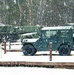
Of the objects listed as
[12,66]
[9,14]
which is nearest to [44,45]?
[12,66]

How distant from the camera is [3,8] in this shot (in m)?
60.4

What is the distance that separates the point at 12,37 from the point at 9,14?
76.0ft

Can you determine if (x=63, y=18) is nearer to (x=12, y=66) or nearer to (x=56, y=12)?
(x=56, y=12)

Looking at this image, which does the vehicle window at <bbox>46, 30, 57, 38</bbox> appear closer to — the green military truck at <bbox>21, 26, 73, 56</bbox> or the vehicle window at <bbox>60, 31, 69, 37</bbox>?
the green military truck at <bbox>21, 26, 73, 56</bbox>

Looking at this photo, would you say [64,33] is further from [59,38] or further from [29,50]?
[29,50]

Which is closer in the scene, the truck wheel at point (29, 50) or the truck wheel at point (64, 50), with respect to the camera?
the truck wheel at point (64, 50)

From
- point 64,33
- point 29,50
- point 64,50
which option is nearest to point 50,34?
point 64,33

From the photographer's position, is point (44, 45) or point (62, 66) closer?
point (62, 66)

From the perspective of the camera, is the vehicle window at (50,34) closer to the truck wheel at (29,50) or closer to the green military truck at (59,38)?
the green military truck at (59,38)
